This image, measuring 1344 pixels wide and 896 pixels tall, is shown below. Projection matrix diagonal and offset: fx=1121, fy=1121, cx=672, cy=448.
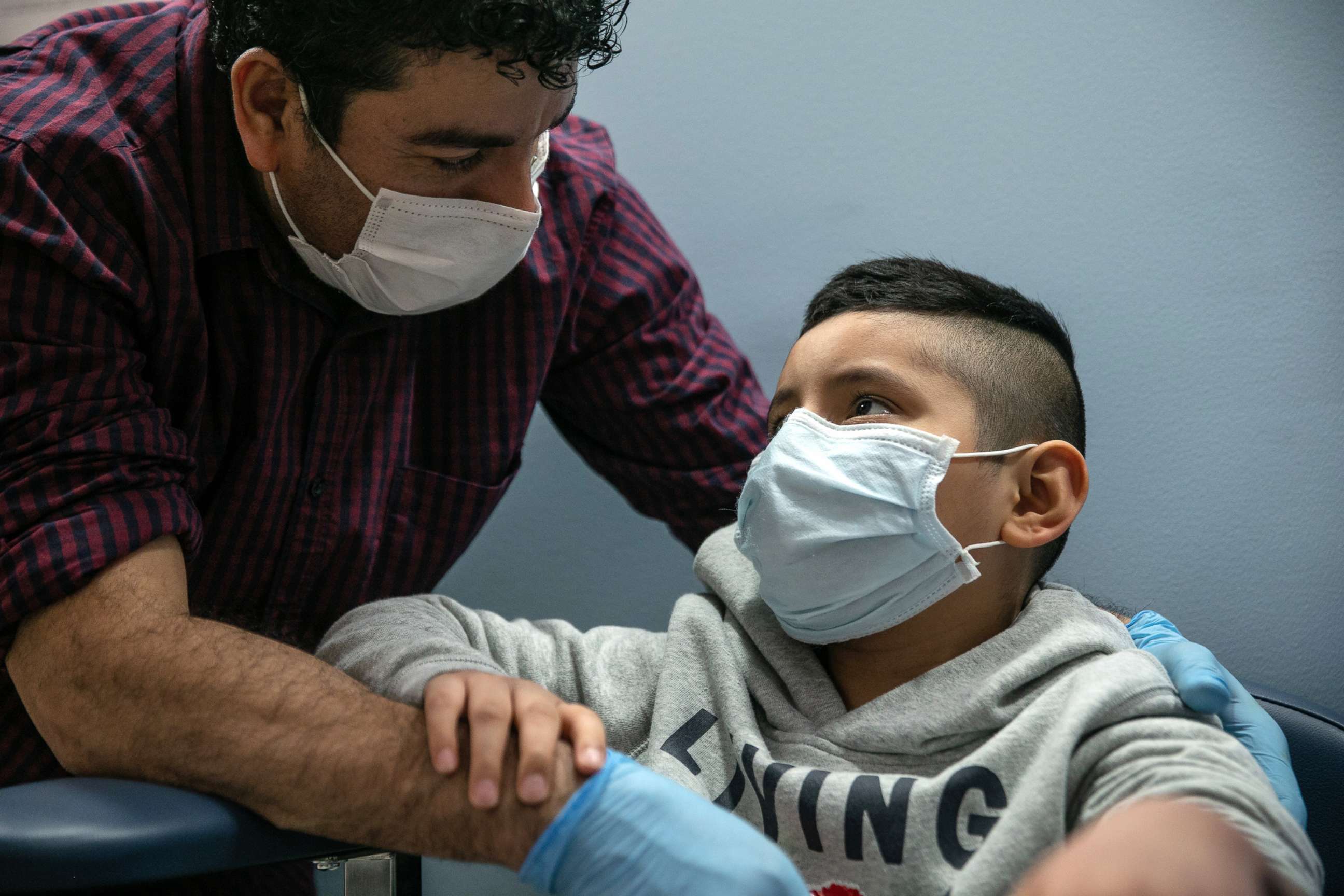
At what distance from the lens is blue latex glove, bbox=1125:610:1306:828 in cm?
103

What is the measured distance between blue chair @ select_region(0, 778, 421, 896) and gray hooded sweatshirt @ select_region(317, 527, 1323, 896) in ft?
0.64

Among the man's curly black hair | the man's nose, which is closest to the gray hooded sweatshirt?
the man's nose

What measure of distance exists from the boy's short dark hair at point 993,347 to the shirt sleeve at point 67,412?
76 cm

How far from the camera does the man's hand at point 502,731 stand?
92 cm

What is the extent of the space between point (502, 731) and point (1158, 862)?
1.69ft

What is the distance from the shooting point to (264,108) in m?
1.29

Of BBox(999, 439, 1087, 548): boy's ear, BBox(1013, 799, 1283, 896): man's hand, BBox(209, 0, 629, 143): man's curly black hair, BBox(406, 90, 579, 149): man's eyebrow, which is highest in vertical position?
BBox(209, 0, 629, 143): man's curly black hair

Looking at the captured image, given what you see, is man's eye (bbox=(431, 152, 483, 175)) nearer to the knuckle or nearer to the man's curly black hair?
the man's curly black hair

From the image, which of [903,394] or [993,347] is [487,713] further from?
[993,347]

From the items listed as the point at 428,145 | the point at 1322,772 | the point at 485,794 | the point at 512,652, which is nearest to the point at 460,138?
the point at 428,145

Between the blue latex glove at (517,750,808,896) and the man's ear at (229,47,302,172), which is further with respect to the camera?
the man's ear at (229,47,302,172)

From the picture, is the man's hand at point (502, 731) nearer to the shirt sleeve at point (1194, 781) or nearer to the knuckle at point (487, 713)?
the knuckle at point (487, 713)

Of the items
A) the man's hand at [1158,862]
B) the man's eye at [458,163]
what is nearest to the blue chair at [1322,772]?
the man's hand at [1158,862]

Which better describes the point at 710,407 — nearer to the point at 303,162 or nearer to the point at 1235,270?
the point at 303,162
